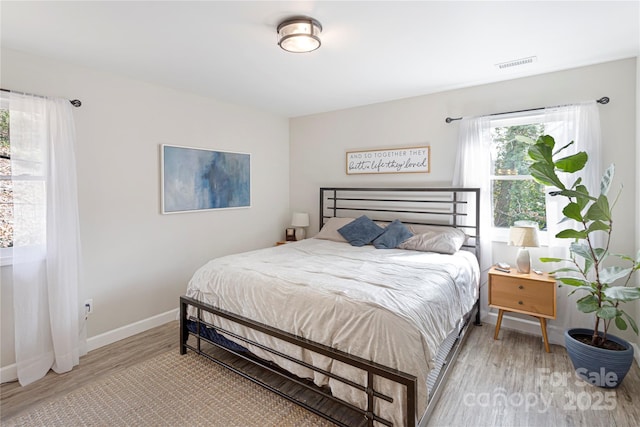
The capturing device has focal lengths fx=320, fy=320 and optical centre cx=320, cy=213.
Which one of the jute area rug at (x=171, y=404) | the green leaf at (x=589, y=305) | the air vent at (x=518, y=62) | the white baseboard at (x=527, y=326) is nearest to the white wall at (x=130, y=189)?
the jute area rug at (x=171, y=404)

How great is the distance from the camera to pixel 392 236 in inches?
140

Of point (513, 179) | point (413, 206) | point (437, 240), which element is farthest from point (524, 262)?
point (413, 206)

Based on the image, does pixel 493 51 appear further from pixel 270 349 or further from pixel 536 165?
pixel 270 349

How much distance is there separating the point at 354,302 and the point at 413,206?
2.31 meters

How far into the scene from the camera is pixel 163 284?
3451 millimetres

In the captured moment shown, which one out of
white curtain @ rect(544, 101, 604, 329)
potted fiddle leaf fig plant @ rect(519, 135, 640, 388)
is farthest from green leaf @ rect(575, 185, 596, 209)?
white curtain @ rect(544, 101, 604, 329)

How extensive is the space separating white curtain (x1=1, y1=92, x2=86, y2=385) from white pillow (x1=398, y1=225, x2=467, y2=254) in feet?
10.0

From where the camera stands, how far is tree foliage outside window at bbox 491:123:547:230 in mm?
3188

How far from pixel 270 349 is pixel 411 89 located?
9.81 ft

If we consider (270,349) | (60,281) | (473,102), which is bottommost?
(270,349)

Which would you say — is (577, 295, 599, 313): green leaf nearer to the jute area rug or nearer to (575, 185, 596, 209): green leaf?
(575, 185, 596, 209): green leaf

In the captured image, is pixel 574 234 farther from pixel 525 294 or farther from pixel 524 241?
pixel 525 294

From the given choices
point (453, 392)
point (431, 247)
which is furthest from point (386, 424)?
point (431, 247)

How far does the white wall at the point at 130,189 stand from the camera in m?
2.72
